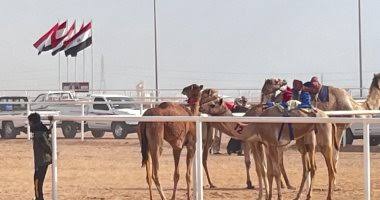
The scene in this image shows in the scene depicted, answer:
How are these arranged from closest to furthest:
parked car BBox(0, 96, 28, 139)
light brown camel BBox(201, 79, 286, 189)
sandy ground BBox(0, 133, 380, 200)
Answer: sandy ground BBox(0, 133, 380, 200), light brown camel BBox(201, 79, 286, 189), parked car BBox(0, 96, 28, 139)

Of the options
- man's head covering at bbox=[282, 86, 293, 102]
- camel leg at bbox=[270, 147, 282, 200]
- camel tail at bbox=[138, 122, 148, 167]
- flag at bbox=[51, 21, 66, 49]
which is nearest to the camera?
camel leg at bbox=[270, 147, 282, 200]

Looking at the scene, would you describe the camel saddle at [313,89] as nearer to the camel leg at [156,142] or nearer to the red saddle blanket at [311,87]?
the red saddle blanket at [311,87]

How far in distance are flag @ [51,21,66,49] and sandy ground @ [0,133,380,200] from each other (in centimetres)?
1959

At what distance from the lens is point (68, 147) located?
26.8 metres

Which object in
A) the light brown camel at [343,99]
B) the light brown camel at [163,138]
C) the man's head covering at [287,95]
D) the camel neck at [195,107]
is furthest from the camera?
the light brown camel at [343,99]

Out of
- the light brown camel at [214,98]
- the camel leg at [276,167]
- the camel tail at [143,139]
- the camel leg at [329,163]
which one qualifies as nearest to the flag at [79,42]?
the light brown camel at [214,98]

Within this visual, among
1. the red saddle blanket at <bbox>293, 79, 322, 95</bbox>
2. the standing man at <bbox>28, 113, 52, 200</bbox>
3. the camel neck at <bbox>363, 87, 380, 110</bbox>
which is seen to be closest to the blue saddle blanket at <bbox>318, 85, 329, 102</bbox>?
the red saddle blanket at <bbox>293, 79, 322, 95</bbox>

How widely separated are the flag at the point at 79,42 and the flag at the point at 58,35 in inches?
25.0

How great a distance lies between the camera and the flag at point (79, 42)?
1861 inches

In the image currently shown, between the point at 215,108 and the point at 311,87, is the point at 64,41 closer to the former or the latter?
the point at 311,87

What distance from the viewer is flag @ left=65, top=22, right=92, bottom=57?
1861 inches

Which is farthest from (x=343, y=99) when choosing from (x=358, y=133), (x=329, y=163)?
(x=358, y=133)

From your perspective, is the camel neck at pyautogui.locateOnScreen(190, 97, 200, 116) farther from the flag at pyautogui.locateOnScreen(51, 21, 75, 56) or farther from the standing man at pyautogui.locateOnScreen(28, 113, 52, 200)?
the flag at pyautogui.locateOnScreen(51, 21, 75, 56)

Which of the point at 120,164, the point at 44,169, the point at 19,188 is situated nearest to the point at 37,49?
the point at 120,164
